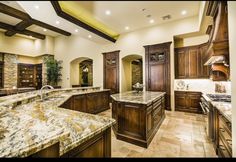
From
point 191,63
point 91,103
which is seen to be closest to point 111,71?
point 91,103

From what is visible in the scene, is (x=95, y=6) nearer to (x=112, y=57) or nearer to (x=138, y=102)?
(x=138, y=102)

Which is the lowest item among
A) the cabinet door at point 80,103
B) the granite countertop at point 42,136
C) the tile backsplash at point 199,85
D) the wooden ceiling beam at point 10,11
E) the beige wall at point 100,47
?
the cabinet door at point 80,103

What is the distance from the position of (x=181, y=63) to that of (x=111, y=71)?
2971mm

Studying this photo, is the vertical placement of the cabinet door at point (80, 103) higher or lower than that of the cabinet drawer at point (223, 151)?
higher

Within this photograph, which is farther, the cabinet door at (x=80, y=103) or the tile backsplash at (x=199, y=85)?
the tile backsplash at (x=199, y=85)

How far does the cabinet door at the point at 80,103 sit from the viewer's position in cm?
364

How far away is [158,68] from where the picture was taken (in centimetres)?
477

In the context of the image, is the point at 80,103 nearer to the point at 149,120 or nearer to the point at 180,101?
the point at 149,120

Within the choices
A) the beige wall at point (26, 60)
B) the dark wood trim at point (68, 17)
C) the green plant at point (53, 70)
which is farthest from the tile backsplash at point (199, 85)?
the green plant at point (53, 70)

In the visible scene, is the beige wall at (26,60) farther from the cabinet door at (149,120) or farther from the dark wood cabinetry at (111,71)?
the dark wood cabinetry at (111,71)

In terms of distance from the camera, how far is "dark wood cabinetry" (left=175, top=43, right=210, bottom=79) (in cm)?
426

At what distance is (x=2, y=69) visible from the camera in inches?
72.1

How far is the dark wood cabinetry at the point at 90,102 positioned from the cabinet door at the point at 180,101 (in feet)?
8.94

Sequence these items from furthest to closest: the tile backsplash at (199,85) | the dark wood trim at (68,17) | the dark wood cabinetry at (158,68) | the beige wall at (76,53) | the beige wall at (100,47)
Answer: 1. the beige wall at (76,53)
2. the dark wood cabinetry at (158,68)
3. the beige wall at (100,47)
4. the tile backsplash at (199,85)
5. the dark wood trim at (68,17)
